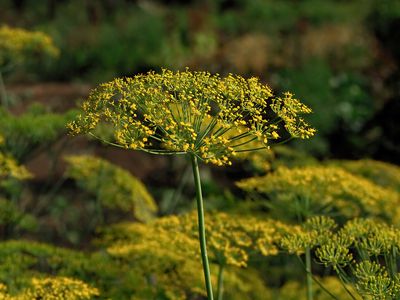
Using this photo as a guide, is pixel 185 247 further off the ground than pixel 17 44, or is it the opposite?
pixel 17 44

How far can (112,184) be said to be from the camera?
8.17 metres

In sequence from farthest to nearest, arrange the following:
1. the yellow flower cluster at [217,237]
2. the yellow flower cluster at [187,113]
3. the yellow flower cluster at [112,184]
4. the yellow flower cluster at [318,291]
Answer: the yellow flower cluster at [318,291] < the yellow flower cluster at [112,184] < the yellow flower cluster at [217,237] < the yellow flower cluster at [187,113]

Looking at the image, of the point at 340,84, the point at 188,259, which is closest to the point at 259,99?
the point at 188,259

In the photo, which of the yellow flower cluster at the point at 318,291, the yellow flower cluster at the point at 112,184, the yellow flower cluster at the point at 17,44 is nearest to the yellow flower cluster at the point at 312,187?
the yellow flower cluster at the point at 318,291

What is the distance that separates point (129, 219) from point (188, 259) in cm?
486

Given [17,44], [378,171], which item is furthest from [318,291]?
[17,44]

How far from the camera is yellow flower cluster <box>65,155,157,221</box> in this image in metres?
7.87

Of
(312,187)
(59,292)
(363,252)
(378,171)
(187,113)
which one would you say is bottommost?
(59,292)

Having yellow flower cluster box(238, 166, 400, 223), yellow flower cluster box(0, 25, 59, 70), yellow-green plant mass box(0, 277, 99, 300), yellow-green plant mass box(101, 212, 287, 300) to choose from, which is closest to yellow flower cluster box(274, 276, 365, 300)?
yellow flower cluster box(238, 166, 400, 223)

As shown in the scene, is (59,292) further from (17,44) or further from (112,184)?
(17,44)

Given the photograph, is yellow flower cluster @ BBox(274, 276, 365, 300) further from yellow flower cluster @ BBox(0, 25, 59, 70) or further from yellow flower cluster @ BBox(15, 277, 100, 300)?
yellow flower cluster @ BBox(0, 25, 59, 70)

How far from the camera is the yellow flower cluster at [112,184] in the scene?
25.8 ft

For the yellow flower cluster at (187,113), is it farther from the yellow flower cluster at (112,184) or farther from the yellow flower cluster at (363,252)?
the yellow flower cluster at (112,184)

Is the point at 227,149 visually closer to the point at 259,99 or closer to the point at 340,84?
the point at 259,99
